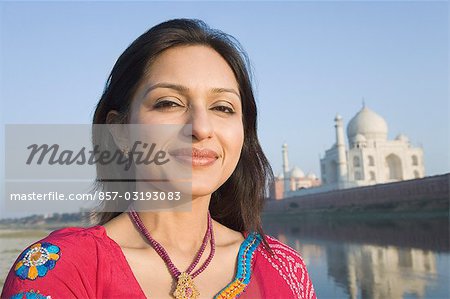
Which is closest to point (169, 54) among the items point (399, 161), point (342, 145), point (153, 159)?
point (153, 159)

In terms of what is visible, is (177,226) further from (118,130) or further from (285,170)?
(285,170)

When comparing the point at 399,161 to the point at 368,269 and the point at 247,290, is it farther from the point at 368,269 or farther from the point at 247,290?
the point at 247,290

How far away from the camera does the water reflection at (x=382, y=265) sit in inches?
186

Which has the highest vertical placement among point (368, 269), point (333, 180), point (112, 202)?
point (333, 180)

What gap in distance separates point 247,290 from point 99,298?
1.08 ft

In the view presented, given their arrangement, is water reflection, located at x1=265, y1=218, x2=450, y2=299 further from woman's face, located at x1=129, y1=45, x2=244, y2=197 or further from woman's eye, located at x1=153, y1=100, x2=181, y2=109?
woman's eye, located at x1=153, y1=100, x2=181, y2=109

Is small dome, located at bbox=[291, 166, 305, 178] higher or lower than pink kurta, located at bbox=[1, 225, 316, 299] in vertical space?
higher

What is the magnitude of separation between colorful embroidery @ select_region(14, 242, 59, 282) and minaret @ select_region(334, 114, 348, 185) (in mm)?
27631

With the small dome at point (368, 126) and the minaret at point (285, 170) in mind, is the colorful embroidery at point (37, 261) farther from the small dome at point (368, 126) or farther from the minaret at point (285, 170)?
the minaret at point (285, 170)

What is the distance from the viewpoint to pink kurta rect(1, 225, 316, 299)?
0.79m

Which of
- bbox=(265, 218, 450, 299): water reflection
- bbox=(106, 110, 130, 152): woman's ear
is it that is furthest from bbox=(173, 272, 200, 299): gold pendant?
bbox=(265, 218, 450, 299): water reflection

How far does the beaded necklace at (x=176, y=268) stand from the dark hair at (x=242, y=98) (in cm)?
15

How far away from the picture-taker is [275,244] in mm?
1191

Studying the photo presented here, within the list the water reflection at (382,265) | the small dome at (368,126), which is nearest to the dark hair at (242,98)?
the water reflection at (382,265)
